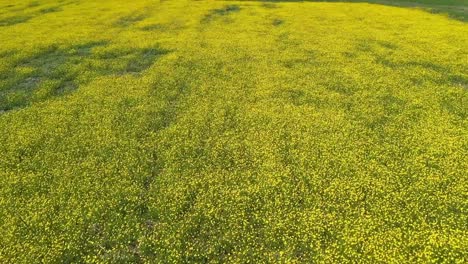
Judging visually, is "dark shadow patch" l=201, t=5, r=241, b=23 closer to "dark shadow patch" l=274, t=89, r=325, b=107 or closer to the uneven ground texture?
the uneven ground texture

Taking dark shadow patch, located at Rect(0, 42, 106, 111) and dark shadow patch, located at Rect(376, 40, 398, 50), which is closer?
dark shadow patch, located at Rect(0, 42, 106, 111)

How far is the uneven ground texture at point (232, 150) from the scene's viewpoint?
506 inches

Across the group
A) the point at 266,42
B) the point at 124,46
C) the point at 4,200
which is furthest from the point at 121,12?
the point at 4,200

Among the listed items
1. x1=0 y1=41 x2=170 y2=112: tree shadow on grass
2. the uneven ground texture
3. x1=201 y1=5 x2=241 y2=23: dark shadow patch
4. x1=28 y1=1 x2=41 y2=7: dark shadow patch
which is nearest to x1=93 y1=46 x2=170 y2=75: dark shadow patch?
x1=0 y1=41 x2=170 y2=112: tree shadow on grass

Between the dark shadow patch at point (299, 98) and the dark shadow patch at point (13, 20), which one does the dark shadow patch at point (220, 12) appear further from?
the dark shadow patch at point (299, 98)

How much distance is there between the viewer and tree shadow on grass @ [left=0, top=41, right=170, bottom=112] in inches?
916

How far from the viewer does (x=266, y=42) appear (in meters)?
34.6

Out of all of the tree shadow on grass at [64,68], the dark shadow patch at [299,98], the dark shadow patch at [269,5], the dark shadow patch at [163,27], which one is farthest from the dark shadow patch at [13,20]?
the dark shadow patch at [299,98]

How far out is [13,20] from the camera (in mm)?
41188

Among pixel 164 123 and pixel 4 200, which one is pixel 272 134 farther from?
pixel 4 200

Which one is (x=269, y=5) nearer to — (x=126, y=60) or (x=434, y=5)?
(x=434, y=5)

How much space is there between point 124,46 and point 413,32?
99.6ft

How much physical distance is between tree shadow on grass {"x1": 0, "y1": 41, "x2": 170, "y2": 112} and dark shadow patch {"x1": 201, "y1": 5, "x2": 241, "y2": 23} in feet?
45.7

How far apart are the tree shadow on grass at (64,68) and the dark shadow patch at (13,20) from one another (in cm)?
1281
